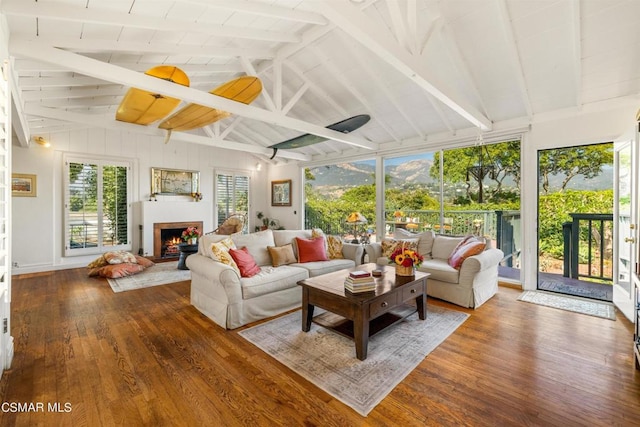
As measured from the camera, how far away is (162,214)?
21.5 ft

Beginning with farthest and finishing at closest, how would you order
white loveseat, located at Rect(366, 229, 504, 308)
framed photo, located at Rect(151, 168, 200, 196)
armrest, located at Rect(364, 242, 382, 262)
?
1. framed photo, located at Rect(151, 168, 200, 196)
2. armrest, located at Rect(364, 242, 382, 262)
3. white loveseat, located at Rect(366, 229, 504, 308)

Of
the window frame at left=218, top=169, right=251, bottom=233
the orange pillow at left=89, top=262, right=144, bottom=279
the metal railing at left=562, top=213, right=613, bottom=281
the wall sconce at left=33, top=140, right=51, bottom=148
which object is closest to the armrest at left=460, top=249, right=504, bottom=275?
the metal railing at left=562, top=213, right=613, bottom=281

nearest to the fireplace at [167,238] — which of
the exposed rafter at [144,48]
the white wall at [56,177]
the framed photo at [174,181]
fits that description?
the white wall at [56,177]

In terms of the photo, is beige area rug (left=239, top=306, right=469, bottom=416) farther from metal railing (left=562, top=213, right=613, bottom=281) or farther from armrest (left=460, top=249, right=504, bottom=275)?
metal railing (left=562, top=213, right=613, bottom=281)

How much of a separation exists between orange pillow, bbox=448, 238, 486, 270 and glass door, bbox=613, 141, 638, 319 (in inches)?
55.0

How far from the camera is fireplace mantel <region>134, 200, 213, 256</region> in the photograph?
6.30 m

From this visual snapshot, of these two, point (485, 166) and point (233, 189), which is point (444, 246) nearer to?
point (485, 166)

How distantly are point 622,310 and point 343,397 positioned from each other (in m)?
3.63

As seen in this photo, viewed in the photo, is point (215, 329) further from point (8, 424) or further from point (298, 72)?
point (298, 72)

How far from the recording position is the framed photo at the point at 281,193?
26.8 feet

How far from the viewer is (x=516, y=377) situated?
209cm

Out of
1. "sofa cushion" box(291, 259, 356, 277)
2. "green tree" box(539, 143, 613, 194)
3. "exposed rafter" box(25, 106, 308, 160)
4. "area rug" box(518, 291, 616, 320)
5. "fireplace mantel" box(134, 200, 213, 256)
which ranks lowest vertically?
"area rug" box(518, 291, 616, 320)

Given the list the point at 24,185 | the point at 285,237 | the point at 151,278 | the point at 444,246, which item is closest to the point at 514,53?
the point at 444,246

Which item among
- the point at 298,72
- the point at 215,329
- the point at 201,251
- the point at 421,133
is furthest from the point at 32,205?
the point at 421,133
